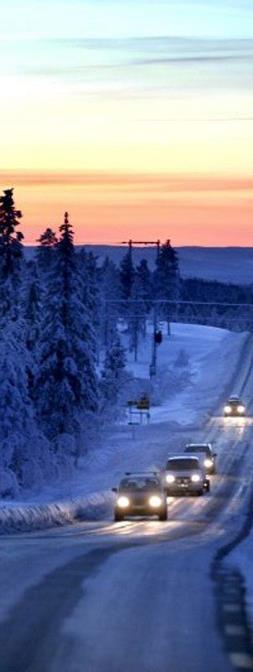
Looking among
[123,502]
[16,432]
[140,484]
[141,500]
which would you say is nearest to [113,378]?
[16,432]

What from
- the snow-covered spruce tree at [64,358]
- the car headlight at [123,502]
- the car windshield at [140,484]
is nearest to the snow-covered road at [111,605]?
the car headlight at [123,502]

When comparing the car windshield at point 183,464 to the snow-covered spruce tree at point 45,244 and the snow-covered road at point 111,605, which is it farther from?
the snow-covered spruce tree at point 45,244

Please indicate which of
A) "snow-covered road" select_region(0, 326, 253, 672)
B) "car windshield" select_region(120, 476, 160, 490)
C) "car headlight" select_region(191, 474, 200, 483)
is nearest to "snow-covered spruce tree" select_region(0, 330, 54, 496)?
"car headlight" select_region(191, 474, 200, 483)

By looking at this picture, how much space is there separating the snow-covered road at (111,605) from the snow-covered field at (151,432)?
8.18 metres

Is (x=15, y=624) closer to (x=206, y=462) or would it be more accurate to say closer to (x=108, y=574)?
(x=108, y=574)

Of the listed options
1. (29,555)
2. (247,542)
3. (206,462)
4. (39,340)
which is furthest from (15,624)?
(39,340)

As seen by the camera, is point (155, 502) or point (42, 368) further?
point (42, 368)

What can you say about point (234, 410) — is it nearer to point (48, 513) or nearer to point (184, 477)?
point (184, 477)

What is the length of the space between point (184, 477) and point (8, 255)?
56.7ft

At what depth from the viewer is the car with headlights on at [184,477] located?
58156 millimetres

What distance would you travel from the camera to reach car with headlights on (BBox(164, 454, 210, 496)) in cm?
5816

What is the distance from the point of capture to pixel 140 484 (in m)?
46.8

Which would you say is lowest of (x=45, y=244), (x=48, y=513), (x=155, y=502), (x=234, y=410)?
(x=48, y=513)

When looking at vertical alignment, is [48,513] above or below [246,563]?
above
